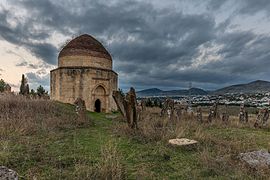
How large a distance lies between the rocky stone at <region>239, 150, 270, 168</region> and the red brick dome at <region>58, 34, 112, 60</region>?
25.2 meters

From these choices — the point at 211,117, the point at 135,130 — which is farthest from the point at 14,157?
the point at 211,117

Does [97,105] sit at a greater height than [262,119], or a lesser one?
greater

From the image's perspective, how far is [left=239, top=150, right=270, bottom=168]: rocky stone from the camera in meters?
5.98

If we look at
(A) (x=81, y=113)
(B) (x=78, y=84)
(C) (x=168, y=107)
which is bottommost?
(A) (x=81, y=113)

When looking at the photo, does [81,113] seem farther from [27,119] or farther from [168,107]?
[168,107]

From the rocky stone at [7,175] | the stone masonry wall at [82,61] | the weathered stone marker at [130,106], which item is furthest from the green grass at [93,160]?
the stone masonry wall at [82,61]

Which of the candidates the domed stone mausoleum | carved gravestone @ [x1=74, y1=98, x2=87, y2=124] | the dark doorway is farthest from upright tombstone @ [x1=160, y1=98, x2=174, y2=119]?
the dark doorway

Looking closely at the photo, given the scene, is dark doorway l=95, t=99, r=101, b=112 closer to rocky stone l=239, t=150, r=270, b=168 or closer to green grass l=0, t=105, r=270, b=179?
green grass l=0, t=105, r=270, b=179

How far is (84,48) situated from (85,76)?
3752 millimetres

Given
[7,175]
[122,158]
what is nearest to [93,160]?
[122,158]

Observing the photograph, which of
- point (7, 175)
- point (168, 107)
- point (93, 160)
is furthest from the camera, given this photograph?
point (168, 107)

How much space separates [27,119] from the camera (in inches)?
468

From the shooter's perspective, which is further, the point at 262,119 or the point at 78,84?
the point at 78,84

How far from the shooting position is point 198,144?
8.39m
